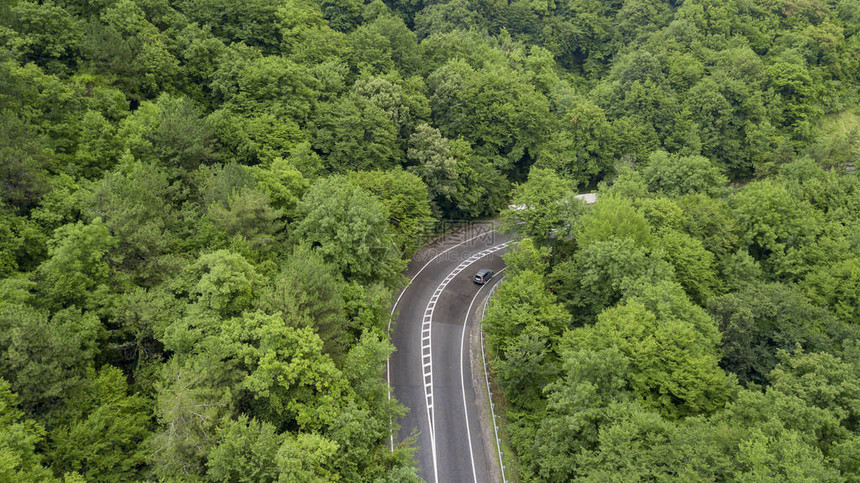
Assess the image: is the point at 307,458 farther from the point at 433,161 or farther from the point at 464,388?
the point at 433,161

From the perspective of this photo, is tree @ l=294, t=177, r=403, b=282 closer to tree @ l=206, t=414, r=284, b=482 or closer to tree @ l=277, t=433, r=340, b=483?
tree @ l=277, t=433, r=340, b=483

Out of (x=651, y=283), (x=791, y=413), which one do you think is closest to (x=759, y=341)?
(x=651, y=283)

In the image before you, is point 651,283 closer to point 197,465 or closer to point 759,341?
point 759,341

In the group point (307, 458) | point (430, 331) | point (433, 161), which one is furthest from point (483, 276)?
point (307, 458)

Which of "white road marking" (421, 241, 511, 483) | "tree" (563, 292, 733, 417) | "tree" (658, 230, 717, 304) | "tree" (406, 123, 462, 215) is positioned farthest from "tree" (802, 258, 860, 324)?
"tree" (406, 123, 462, 215)

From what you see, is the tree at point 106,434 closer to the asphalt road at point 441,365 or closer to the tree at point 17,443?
the tree at point 17,443
